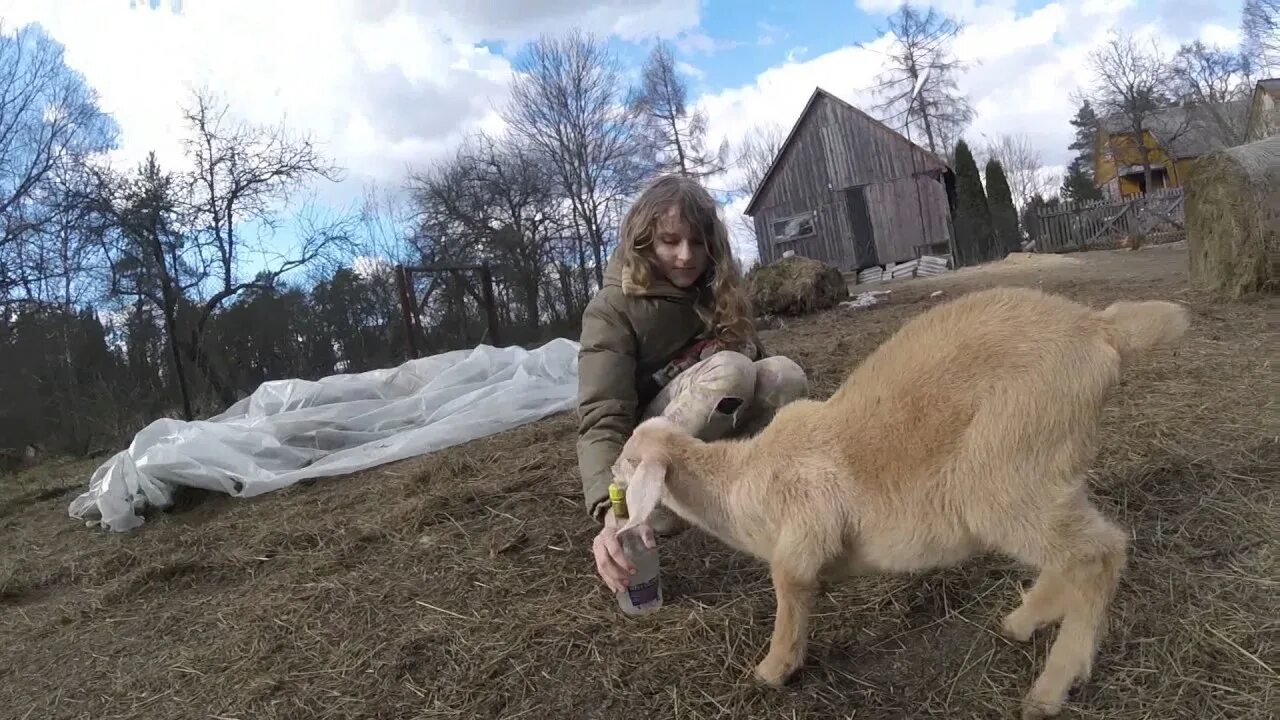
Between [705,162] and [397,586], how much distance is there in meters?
28.6

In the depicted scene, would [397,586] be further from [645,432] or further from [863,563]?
[863,563]

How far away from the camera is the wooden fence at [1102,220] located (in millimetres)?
24375

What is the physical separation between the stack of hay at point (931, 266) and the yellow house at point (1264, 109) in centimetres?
1939

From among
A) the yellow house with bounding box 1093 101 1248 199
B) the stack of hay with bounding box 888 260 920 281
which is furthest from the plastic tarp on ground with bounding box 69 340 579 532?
the yellow house with bounding box 1093 101 1248 199

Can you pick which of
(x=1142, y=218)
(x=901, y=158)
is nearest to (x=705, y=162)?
(x=901, y=158)

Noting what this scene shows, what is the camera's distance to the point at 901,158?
973 inches

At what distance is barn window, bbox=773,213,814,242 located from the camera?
26.4 metres

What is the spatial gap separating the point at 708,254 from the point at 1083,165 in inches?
2355

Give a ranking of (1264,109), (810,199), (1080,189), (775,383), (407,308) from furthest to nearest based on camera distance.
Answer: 1. (1080,189)
2. (1264,109)
3. (810,199)
4. (407,308)
5. (775,383)

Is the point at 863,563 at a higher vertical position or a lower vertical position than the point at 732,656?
higher

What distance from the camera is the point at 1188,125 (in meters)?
36.4

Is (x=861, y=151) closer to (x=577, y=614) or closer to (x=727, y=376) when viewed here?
(x=727, y=376)

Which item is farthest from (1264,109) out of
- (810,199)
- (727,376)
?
(727,376)

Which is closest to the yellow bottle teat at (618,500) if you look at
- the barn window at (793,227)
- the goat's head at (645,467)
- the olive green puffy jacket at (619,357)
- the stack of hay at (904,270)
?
the goat's head at (645,467)
